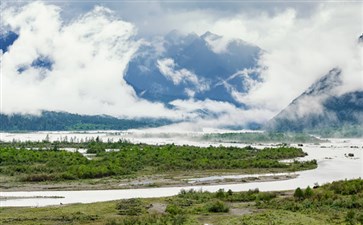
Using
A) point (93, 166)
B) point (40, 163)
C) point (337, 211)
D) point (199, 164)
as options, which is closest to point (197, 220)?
point (337, 211)

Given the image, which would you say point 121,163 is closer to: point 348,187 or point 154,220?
point 348,187

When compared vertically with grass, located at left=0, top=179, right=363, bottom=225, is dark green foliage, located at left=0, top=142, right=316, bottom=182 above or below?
above

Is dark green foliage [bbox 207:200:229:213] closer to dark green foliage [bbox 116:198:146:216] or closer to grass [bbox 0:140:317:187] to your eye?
dark green foliage [bbox 116:198:146:216]

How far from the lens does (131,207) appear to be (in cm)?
6688

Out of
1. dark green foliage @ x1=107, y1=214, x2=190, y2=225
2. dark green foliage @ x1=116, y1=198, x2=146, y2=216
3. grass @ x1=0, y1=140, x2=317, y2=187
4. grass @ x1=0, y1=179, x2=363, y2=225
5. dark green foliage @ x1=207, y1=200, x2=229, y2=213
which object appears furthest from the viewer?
grass @ x1=0, y1=140, x2=317, y2=187

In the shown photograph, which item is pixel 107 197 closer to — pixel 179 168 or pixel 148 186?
pixel 148 186

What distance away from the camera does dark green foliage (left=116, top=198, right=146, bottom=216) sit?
63.9m

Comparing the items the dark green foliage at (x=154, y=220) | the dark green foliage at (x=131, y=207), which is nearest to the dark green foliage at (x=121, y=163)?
the dark green foliage at (x=131, y=207)

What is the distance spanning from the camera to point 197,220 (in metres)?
58.7

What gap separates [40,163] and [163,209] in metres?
65.9

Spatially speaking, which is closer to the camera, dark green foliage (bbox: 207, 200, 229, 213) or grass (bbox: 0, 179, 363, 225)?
grass (bbox: 0, 179, 363, 225)

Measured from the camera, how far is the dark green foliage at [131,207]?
63.9m

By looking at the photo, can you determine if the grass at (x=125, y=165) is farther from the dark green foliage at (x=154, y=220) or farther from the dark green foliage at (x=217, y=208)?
the dark green foliage at (x=154, y=220)

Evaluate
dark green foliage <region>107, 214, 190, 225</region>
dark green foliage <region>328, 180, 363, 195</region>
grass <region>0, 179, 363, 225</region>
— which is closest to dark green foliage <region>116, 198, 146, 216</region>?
grass <region>0, 179, 363, 225</region>
